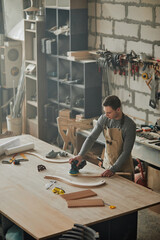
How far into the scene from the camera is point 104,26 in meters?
7.21

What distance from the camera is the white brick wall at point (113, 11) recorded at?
6.78 m

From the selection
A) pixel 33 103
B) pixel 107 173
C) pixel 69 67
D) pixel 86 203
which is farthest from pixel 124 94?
pixel 86 203

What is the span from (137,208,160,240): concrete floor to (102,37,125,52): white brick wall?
2587mm

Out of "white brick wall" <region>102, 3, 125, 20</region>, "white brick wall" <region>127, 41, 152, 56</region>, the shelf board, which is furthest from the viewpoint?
the shelf board

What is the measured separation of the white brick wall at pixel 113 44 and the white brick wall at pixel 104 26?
11 cm

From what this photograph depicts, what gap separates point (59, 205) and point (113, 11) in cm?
382

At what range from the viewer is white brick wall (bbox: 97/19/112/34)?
7.09 meters

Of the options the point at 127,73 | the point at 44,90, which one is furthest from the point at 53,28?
the point at 127,73

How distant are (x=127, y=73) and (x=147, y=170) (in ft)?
5.72

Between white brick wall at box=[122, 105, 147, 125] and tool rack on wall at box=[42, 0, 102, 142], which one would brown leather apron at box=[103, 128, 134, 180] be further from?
tool rack on wall at box=[42, 0, 102, 142]

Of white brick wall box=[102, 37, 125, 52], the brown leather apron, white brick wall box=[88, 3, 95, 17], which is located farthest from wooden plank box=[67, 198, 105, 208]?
white brick wall box=[88, 3, 95, 17]

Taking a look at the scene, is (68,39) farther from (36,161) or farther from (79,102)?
(36,161)

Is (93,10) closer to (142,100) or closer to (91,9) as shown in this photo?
(91,9)

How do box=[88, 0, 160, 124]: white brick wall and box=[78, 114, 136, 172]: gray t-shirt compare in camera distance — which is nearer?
box=[78, 114, 136, 172]: gray t-shirt
